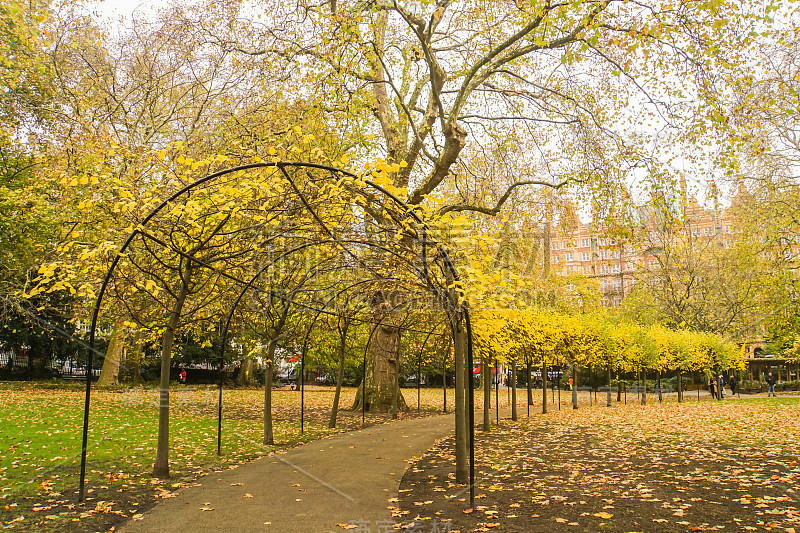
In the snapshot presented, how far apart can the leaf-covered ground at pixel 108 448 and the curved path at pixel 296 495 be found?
41 cm

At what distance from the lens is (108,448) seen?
29.0 ft

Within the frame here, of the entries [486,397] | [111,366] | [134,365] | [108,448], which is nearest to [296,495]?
[108,448]

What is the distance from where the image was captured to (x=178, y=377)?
30969mm

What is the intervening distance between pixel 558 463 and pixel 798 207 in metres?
15.4

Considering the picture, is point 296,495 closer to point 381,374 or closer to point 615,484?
point 615,484

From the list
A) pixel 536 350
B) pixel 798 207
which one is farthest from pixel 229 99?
pixel 798 207

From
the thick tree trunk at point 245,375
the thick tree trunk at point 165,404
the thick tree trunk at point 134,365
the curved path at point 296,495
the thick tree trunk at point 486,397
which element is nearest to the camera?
the curved path at point 296,495

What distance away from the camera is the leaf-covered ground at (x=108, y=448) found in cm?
529

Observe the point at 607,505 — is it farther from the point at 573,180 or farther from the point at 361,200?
the point at 573,180

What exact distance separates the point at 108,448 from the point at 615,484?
8022mm

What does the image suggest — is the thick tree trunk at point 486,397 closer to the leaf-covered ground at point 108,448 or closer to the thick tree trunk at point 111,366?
the leaf-covered ground at point 108,448

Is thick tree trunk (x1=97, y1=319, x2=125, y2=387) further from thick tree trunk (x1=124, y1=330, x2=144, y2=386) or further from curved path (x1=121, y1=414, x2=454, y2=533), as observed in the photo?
curved path (x1=121, y1=414, x2=454, y2=533)

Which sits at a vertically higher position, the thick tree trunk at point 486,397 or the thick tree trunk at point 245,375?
the thick tree trunk at point 486,397

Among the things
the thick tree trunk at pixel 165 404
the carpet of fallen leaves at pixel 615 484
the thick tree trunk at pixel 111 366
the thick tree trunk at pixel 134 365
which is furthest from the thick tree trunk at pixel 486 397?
the thick tree trunk at pixel 134 365
